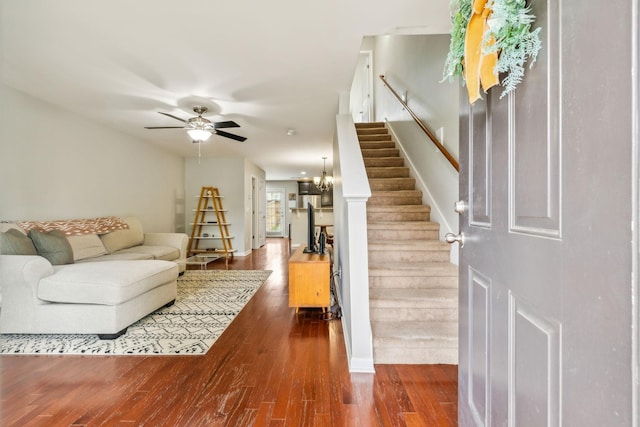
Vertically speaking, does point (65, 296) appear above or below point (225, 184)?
below

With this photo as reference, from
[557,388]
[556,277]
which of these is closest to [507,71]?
[556,277]

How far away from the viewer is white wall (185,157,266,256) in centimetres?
673

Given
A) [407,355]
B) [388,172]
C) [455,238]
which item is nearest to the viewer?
[455,238]

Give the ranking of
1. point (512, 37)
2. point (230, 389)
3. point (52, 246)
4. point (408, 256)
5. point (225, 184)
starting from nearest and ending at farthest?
point (512, 37) → point (230, 389) → point (408, 256) → point (52, 246) → point (225, 184)

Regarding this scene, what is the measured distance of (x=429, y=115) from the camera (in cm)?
316

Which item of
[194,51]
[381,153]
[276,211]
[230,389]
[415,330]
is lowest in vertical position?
[230,389]

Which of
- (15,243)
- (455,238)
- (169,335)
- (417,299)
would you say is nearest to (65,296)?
(15,243)

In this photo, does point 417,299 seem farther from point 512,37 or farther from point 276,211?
point 276,211

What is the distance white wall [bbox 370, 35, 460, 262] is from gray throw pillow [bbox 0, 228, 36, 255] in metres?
3.94

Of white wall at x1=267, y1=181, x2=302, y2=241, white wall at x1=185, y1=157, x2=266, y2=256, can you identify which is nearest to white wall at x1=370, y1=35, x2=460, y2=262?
white wall at x1=185, y1=157, x2=266, y2=256

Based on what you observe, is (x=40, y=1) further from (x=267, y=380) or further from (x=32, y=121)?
(x=267, y=380)

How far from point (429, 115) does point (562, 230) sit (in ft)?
9.56

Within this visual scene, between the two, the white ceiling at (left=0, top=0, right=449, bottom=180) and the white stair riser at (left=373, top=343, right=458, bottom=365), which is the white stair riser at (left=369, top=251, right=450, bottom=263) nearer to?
the white stair riser at (left=373, top=343, right=458, bottom=365)

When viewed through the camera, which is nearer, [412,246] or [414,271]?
[414,271]
